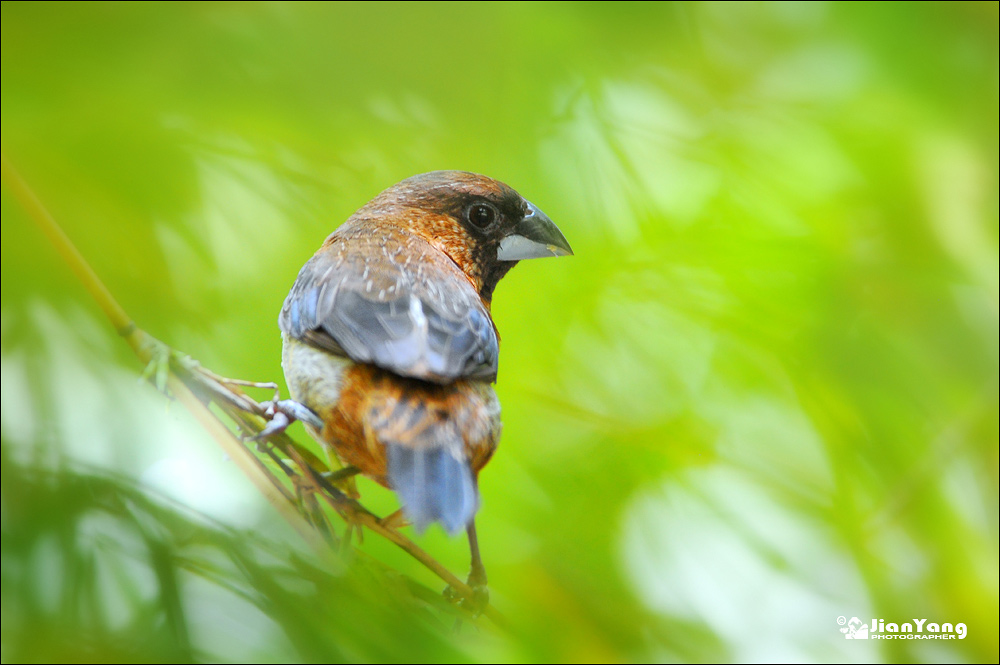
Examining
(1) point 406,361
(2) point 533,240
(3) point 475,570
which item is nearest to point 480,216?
(2) point 533,240

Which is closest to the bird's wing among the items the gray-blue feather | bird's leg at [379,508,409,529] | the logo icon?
the gray-blue feather

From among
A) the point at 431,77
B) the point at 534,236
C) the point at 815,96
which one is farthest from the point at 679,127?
the point at 534,236

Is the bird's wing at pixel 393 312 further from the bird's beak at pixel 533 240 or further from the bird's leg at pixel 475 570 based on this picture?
the bird's leg at pixel 475 570

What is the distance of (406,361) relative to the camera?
1.05m

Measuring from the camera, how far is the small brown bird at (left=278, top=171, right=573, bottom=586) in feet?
3.39

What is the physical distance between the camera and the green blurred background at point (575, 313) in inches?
47.8

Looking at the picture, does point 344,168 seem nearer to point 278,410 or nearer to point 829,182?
point 278,410

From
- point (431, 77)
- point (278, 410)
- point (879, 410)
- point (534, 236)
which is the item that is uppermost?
point (431, 77)

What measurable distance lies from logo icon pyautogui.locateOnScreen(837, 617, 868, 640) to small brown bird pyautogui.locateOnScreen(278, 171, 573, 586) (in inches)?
36.8

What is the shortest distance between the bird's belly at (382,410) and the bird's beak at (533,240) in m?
0.36

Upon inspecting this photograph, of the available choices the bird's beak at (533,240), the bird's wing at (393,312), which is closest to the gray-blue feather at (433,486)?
the bird's wing at (393,312)

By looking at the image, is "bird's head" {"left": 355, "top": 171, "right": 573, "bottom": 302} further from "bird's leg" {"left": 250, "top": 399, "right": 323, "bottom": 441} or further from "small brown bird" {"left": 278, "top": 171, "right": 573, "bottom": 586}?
"bird's leg" {"left": 250, "top": 399, "right": 323, "bottom": 441}

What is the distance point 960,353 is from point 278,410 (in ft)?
6.31

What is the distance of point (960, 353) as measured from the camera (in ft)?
7.07
